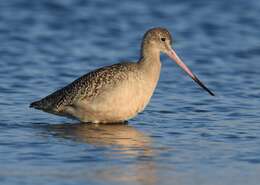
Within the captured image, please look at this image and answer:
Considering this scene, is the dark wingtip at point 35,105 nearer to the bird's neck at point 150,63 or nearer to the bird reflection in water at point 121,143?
the bird reflection in water at point 121,143

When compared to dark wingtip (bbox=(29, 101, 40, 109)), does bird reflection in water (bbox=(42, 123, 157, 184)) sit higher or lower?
lower

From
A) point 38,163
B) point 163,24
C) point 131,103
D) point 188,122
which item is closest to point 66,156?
point 38,163

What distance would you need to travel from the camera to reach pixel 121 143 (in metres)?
9.82

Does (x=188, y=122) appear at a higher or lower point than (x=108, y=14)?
lower

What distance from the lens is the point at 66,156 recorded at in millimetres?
9039

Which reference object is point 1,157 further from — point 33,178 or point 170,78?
point 170,78

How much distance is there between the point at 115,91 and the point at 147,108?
58.9 inches

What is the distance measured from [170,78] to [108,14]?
254 inches

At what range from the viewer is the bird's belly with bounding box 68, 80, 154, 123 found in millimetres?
10570

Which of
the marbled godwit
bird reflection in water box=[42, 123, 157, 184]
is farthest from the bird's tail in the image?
bird reflection in water box=[42, 123, 157, 184]

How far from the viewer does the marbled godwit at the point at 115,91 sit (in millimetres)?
10594

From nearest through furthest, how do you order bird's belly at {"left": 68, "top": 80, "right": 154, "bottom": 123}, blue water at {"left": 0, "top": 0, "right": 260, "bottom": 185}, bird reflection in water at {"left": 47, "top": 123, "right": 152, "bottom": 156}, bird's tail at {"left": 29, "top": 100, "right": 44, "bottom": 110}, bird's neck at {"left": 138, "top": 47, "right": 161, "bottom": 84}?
blue water at {"left": 0, "top": 0, "right": 260, "bottom": 185} < bird reflection in water at {"left": 47, "top": 123, "right": 152, "bottom": 156} < bird's belly at {"left": 68, "top": 80, "right": 154, "bottom": 123} < bird's neck at {"left": 138, "top": 47, "right": 161, "bottom": 84} < bird's tail at {"left": 29, "top": 100, "right": 44, "bottom": 110}

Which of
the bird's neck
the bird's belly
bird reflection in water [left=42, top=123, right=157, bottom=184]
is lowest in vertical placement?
bird reflection in water [left=42, top=123, right=157, bottom=184]

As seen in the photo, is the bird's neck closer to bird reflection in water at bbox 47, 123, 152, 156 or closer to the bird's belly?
the bird's belly
